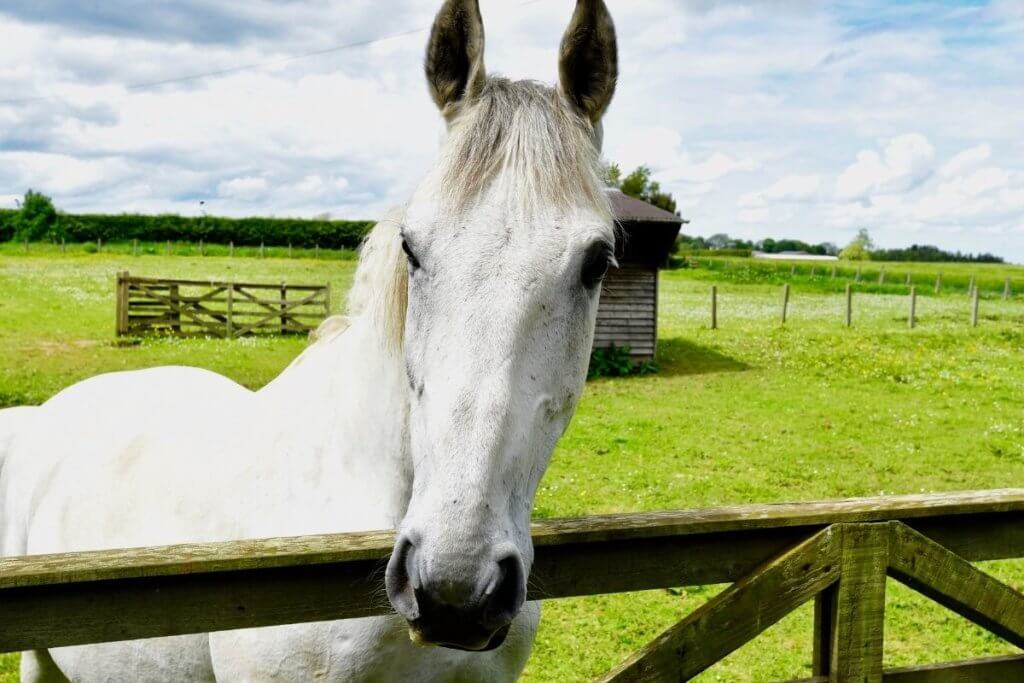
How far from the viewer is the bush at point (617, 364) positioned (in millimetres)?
19266

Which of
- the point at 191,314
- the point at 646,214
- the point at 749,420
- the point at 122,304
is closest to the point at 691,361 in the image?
the point at 646,214

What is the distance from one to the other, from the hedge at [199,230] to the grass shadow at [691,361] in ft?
132

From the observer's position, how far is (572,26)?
2254 millimetres

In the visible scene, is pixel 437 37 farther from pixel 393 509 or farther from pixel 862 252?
pixel 862 252

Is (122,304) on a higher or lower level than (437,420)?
lower

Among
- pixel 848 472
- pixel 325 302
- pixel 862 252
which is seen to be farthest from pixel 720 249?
pixel 848 472

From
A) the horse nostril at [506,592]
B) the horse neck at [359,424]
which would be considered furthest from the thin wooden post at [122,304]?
the horse nostril at [506,592]

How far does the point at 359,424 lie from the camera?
8.05 feet

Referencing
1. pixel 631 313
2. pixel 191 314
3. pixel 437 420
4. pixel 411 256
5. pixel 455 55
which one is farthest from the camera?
pixel 191 314

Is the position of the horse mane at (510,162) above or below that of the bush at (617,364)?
above

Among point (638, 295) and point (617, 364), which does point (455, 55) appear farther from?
point (638, 295)

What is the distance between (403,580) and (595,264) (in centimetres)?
95

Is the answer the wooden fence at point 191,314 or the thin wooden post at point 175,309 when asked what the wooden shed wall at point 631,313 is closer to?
the wooden fence at point 191,314

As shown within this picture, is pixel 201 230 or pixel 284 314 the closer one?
pixel 284 314
